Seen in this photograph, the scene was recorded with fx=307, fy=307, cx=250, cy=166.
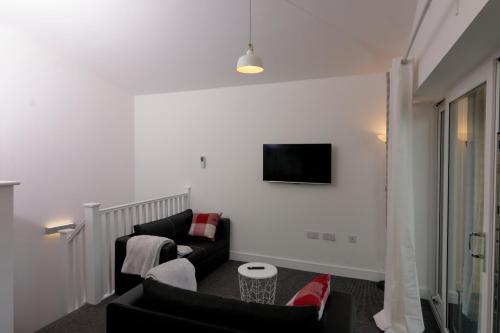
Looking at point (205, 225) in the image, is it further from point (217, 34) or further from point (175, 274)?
point (217, 34)

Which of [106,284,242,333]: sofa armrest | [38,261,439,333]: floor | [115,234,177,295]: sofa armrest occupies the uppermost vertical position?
[106,284,242,333]: sofa armrest

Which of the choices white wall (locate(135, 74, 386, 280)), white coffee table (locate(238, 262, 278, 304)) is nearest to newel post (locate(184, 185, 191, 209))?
white wall (locate(135, 74, 386, 280))

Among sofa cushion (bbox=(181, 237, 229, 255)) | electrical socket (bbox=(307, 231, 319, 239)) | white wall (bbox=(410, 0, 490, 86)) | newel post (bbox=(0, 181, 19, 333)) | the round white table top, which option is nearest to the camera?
white wall (bbox=(410, 0, 490, 86))

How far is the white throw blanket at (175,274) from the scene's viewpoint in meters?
2.02

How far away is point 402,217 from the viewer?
271 cm

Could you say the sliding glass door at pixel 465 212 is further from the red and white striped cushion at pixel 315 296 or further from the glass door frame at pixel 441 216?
the red and white striped cushion at pixel 315 296

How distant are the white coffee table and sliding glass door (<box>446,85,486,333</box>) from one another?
1516 millimetres

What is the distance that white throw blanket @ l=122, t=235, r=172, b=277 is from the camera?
3.17m

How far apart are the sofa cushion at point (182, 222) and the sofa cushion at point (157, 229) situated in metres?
0.14

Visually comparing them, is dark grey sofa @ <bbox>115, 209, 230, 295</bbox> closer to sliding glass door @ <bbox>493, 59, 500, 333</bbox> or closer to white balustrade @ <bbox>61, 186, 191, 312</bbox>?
white balustrade @ <bbox>61, 186, 191, 312</bbox>

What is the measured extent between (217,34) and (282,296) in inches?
121

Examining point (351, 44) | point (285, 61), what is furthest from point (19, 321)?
point (351, 44)

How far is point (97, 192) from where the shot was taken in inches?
196

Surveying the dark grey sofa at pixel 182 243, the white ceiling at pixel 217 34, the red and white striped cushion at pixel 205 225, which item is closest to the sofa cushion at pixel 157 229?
the dark grey sofa at pixel 182 243
